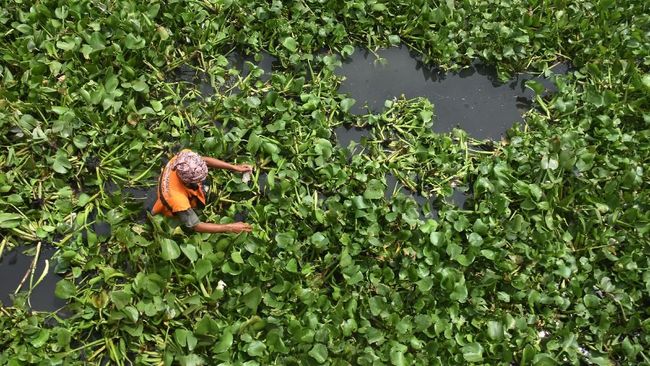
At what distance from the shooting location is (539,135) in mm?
2943

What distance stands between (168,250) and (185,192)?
0.26m

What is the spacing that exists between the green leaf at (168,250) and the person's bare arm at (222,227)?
5.7 inches

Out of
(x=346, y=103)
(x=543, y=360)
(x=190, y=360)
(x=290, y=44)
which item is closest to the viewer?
(x=190, y=360)

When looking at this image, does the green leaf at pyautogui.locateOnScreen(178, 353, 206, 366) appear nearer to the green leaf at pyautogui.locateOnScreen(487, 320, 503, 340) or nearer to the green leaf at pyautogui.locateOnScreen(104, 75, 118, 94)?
the green leaf at pyautogui.locateOnScreen(487, 320, 503, 340)

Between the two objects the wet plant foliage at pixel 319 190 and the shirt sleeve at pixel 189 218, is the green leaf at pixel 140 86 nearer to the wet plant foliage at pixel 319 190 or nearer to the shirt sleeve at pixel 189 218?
the wet plant foliage at pixel 319 190

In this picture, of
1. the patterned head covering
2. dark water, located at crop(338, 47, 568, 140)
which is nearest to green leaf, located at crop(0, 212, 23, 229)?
the patterned head covering

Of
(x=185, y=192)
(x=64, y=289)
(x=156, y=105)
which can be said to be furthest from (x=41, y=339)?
(x=156, y=105)

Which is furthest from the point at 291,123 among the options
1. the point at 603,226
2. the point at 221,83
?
the point at 603,226

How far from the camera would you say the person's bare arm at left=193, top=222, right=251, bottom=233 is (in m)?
2.49

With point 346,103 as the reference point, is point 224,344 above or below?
below

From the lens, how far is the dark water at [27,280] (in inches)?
96.9

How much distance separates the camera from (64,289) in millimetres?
2363

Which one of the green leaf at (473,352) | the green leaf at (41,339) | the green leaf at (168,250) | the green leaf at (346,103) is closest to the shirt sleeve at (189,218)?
the green leaf at (168,250)

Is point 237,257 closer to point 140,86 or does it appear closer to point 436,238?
point 436,238
